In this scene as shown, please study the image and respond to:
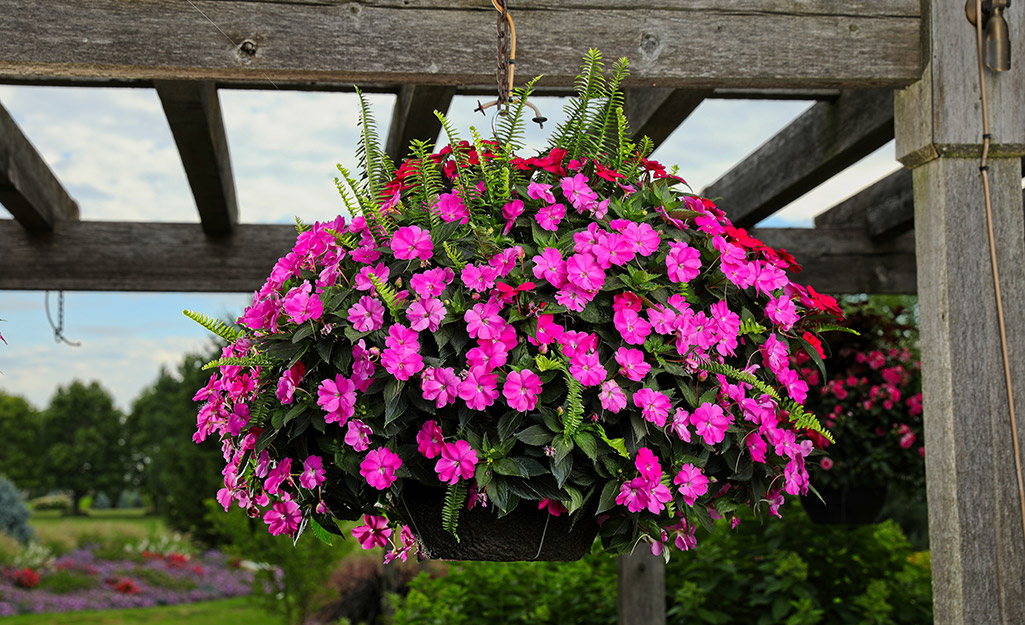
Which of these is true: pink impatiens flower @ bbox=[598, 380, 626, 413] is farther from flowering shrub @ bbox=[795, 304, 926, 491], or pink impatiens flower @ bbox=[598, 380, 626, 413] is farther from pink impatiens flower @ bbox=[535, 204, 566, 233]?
flowering shrub @ bbox=[795, 304, 926, 491]

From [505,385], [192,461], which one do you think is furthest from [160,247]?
[192,461]

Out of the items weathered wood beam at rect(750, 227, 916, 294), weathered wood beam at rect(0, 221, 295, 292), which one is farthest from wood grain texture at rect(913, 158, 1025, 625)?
weathered wood beam at rect(0, 221, 295, 292)

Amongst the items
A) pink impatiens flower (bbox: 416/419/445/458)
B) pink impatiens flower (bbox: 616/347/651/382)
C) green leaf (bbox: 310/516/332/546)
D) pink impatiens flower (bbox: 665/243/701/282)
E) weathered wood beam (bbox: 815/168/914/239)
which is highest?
weathered wood beam (bbox: 815/168/914/239)

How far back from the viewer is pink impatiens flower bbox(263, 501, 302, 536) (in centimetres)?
108

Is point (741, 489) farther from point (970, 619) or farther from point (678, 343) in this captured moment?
point (970, 619)

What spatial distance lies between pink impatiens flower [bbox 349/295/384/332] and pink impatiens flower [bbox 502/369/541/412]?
6.4 inches

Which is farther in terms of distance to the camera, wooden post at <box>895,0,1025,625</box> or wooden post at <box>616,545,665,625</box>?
wooden post at <box>616,545,665,625</box>

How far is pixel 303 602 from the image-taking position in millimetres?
6621

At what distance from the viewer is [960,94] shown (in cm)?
173

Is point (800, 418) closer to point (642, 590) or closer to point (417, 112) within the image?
point (417, 112)

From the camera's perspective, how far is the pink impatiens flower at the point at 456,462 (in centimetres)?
91

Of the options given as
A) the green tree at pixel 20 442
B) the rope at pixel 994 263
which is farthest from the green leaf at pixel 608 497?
the green tree at pixel 20 442

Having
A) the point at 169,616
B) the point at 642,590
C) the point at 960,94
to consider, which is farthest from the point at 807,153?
the point at 169,616

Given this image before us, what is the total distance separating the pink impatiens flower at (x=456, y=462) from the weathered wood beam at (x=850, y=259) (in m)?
3.35
